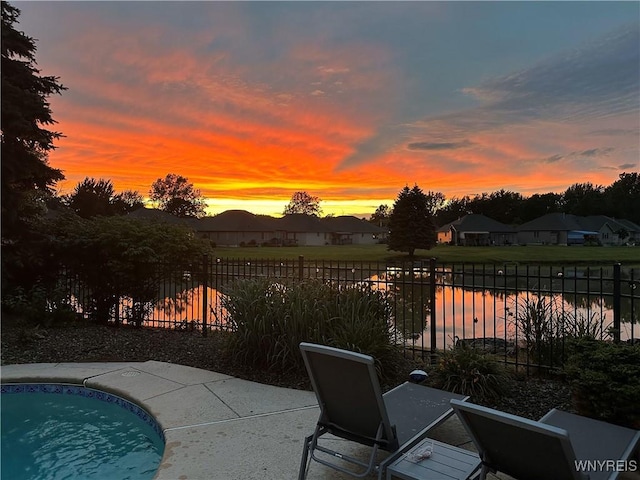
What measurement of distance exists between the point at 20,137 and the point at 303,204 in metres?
90.9

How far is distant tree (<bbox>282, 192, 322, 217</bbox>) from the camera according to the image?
9900 cm

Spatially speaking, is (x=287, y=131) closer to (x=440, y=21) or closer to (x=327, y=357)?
(x=440, y=21)

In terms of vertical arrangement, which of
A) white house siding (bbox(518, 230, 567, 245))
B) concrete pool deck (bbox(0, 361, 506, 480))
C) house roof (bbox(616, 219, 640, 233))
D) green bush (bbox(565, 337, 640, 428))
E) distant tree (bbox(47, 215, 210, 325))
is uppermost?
house roof (bbox(616, 219, 640, 233))

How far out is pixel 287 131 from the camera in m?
12.9

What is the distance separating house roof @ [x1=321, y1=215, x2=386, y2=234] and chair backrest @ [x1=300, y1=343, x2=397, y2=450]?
7155 cm

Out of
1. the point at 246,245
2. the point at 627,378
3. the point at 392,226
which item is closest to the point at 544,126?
the point at 627,378

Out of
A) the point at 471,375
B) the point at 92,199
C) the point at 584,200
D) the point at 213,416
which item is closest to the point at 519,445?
the point at 471,375

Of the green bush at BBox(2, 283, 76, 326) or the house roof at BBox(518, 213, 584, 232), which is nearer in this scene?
the green bush at BBox(2, 283, 76, 326)

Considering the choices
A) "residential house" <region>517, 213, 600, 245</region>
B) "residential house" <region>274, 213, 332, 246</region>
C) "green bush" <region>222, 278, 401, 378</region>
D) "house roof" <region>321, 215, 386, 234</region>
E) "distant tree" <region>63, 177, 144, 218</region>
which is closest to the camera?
"green bush" <region>222, 278, 401, 378</region>

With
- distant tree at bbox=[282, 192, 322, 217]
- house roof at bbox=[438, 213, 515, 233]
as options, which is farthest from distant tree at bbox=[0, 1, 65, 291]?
distant tree at bbox=[282, 192, 322, 217]

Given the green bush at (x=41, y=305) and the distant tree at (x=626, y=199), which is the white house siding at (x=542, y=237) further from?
the green bush at (x=41, y=305)

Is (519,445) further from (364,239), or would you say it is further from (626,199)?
(626,199)

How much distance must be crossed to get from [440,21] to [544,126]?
18.7ft

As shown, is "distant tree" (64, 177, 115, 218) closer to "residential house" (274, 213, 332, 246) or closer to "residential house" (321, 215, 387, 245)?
"residential house" (274, 213, 332, 246)
